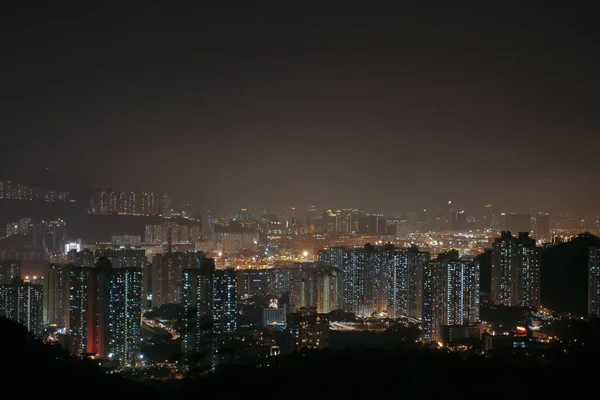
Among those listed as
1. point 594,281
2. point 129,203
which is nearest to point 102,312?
point 594,281

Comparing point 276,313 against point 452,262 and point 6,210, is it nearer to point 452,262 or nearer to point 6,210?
point 452,262

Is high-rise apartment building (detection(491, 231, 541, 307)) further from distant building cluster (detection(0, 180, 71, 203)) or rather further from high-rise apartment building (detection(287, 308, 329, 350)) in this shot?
distant building cluster (detection(0, 180, 71, 203))

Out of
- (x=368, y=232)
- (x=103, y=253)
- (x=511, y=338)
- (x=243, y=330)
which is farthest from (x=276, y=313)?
(x=368, y=232)

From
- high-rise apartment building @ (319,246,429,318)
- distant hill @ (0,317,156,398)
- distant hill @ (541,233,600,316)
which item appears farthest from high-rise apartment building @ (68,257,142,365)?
distant hill @ (541,233,600,316)

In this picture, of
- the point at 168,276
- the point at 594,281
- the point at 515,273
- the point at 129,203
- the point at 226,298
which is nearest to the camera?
the point at 226,298

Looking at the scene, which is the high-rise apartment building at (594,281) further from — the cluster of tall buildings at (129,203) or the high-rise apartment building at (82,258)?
the cluster of tall buildings at (129,203)

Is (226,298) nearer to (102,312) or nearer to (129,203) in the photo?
(102,312)


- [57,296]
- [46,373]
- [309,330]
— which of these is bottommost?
[309,330]
